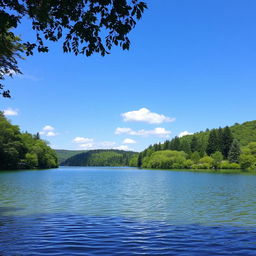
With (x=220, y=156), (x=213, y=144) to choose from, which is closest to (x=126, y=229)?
(x=220, y=156)

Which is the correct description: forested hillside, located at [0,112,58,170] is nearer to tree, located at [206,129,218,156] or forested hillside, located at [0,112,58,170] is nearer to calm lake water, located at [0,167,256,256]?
calm lake water, located at [0,167,256,256]

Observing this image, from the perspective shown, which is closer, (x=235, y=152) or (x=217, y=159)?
(x=235, y=152)

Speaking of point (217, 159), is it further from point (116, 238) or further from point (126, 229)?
point (116, 238)

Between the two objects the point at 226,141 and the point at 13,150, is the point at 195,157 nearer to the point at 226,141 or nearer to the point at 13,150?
the point at 226,141

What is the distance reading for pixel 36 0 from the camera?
29.9ft

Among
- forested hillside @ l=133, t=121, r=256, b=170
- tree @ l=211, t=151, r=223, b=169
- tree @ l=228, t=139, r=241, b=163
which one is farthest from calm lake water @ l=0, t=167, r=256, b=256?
tree @ l=211, t=151, r=223, b=169

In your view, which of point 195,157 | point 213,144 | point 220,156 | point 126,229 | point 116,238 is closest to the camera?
point 116,238

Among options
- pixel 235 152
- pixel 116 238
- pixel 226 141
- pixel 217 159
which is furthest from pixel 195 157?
pixel 116 238

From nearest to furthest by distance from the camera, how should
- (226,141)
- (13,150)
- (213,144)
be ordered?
1. (13,150)
2. (226,141)
3. (213,144)

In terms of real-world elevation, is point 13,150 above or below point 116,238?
above

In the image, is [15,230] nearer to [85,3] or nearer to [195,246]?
[195,246]

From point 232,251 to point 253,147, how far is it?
15839 centimetres

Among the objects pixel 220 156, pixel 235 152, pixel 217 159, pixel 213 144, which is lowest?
pixel 217 159

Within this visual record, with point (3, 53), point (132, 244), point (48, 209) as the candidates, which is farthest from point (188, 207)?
point (3, 53)
